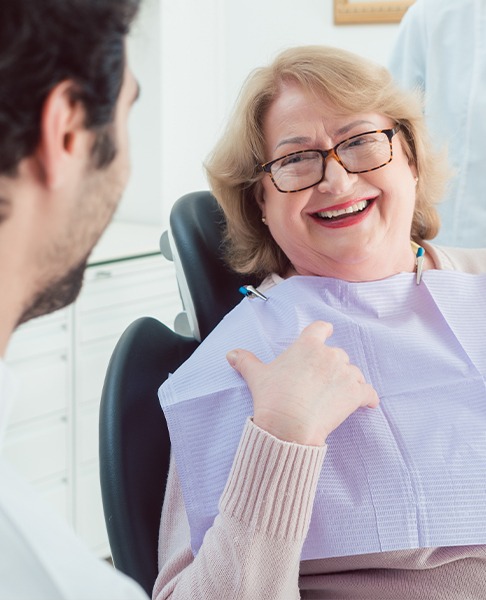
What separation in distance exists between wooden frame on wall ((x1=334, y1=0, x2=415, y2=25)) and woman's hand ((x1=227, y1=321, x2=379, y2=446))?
2094mm

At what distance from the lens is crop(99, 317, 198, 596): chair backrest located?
4.01 ft

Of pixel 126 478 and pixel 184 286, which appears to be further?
pixel 184 286

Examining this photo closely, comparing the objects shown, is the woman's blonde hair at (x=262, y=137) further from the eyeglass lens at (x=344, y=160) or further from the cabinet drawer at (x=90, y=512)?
the cabinet drawer at (x=90, y=512)

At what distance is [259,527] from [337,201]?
0.61 metres

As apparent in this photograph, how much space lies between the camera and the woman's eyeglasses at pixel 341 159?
1.45 m

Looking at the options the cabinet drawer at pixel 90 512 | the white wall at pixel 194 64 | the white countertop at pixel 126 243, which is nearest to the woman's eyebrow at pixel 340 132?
the white countertop at pixel 126 243

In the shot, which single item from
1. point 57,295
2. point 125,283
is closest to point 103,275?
point 125,283

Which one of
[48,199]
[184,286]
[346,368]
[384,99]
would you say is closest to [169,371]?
[184,286]

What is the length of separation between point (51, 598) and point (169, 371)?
0.80m

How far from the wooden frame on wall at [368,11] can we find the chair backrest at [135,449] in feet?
6.72

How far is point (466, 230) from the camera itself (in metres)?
1.89

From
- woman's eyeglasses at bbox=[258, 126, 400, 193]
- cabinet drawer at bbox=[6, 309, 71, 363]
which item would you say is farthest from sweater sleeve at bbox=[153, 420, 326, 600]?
cabinet drawer at bbox=[6, 309, 71, 363]

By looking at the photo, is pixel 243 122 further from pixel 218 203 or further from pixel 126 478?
pixel 126 478

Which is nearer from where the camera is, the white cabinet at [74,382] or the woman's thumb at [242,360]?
the woman's thumb at [242,360]
